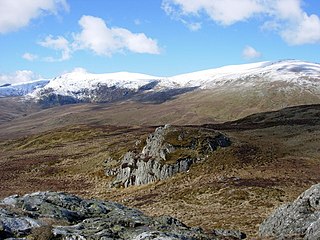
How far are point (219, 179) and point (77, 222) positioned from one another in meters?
33.0

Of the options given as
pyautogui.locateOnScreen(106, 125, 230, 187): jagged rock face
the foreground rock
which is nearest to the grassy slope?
pyautogui.locateOnScreen(106, 125, 230, 187): jagged rock face

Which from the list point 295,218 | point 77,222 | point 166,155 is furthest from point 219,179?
point 77,222

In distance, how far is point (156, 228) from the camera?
2033 cm

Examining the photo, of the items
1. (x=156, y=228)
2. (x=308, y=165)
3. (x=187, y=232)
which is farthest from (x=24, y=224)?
(x=308, y=165)

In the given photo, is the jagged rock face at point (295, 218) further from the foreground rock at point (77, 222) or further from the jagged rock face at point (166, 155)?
the jagged rock face at point (166, 155)

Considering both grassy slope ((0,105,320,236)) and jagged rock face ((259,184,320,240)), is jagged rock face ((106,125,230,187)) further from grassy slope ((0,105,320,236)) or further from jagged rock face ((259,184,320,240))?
jagged rock face ((259,184,320,240))

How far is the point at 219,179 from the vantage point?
51750 millimetres

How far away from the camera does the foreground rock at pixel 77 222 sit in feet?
58.3

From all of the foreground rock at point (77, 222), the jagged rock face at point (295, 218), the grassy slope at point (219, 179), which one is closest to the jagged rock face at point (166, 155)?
the grassy slope at point (219, 179)

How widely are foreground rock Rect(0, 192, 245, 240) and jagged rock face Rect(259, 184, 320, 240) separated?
2248mm

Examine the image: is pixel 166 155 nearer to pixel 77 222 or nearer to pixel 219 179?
A: pixel 219 179

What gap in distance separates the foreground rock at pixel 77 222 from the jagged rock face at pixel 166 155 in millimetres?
32633

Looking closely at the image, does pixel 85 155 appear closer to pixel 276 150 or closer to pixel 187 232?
pixel 276 150

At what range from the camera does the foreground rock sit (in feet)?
58.3
